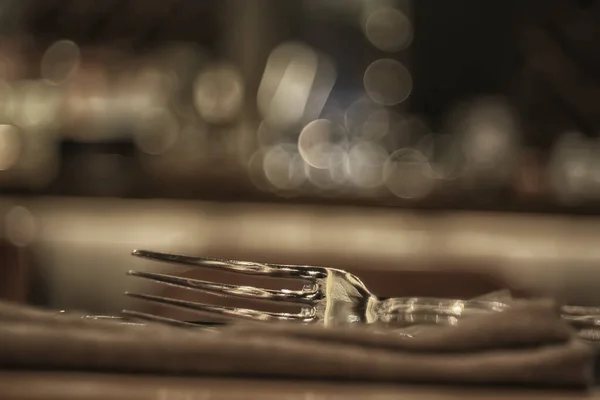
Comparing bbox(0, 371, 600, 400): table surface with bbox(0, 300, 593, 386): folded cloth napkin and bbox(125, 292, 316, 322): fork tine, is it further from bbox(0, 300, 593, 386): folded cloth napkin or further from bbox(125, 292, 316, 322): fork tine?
bbox(125, 292, 316, 322): fork tine

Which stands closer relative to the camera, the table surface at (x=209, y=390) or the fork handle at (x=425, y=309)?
the table surface at (x=209, y=390)

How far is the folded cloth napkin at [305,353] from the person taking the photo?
310 millimetres

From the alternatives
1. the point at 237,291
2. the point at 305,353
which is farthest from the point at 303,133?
the point at 305,353

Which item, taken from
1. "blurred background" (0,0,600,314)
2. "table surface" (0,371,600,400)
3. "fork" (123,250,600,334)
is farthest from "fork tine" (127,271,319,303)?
"blurred background" (0,0,600,314)

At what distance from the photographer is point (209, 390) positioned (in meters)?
0.29

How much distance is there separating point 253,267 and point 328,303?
0.14ft

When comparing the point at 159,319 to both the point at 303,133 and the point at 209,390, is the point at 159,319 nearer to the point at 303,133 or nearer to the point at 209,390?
the point at 209,390

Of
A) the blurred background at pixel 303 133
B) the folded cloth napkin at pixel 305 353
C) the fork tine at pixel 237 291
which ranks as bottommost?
the folded cloth napkin at pixel 305 353

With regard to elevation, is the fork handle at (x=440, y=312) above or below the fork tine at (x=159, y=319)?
above

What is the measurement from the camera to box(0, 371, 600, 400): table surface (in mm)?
287

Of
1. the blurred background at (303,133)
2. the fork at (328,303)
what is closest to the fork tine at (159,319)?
the fork at (328,303)

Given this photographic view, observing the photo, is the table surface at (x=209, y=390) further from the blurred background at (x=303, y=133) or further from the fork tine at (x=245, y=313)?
the blurred background at (x=303, y=133)

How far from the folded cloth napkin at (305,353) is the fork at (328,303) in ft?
0.26

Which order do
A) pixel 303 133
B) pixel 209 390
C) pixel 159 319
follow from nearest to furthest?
pixel 209 390 → pixel 159 319 → pixel 303 133
